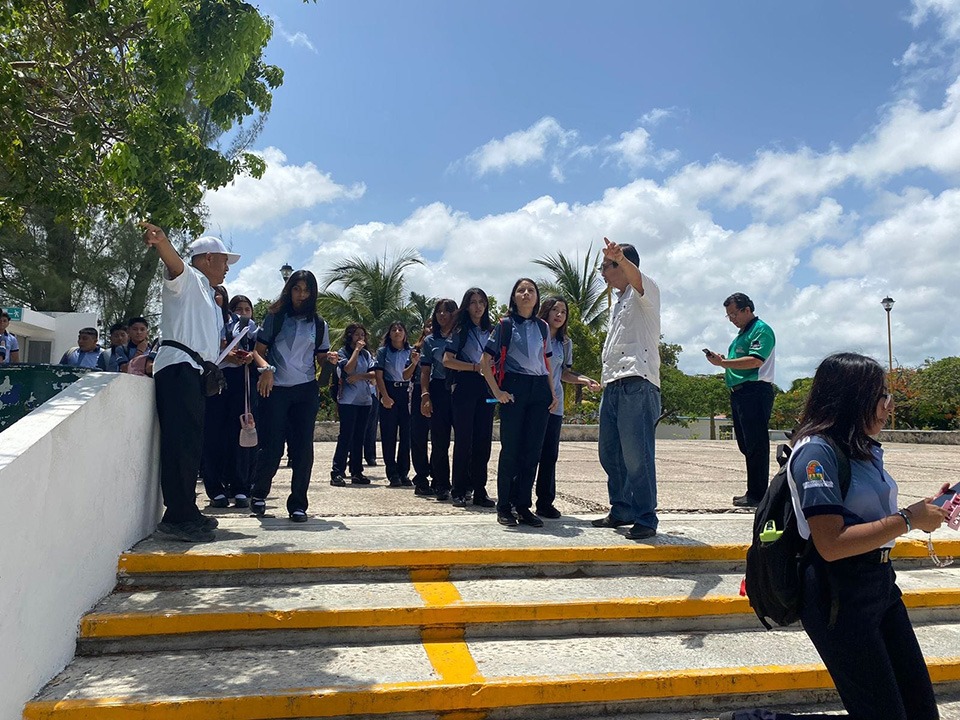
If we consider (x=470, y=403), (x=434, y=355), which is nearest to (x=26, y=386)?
(x=470, y=403)

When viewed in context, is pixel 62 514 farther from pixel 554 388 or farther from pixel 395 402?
pixel 395 402

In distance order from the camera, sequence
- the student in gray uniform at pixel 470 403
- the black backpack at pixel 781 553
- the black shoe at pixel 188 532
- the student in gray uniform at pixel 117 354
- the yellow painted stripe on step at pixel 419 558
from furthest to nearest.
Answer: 1. the student in gray uniform at pixel 117 354
2. the student in gray uniform at pixel 470 403
3. the black shoe at pixel 188 532
4. the yellow painted stripe on step at pixel 419 558
5. the black backpack at pixel 781 553

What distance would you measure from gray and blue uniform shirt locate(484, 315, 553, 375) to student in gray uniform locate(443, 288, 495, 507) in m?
0.90

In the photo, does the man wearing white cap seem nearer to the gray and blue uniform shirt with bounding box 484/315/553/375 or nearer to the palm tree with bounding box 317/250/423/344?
the gray and blue uniform shirt with bounding box 484/315/553/375

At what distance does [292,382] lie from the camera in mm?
5355

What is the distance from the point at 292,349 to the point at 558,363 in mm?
2082

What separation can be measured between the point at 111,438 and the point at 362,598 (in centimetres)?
151

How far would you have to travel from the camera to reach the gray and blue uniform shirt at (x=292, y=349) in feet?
17.5

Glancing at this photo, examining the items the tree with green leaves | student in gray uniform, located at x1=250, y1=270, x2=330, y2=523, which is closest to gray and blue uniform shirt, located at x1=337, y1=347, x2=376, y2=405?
the tree with green leaves

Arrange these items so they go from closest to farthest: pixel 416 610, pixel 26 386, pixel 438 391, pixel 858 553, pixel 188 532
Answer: pixel 858 553
pixel 416 610
pixel 26 386
pixel 188 532
pixel 438 391

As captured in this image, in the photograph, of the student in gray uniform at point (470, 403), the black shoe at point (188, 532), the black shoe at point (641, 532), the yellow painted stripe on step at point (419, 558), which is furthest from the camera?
the student in gray uniform at point (470, 403)

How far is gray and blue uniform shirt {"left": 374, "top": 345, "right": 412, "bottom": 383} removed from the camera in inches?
320

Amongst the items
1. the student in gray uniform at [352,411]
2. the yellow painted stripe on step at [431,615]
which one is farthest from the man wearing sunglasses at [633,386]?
the student in gray uniform at [352,411]

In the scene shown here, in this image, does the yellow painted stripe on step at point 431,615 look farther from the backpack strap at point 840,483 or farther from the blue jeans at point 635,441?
the backpack strap at point 840,483
